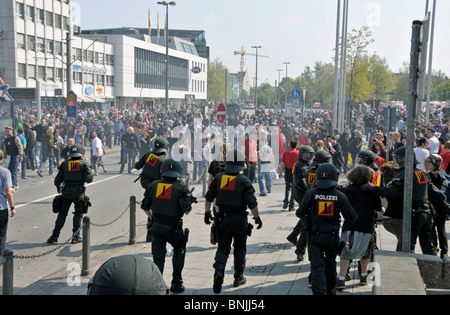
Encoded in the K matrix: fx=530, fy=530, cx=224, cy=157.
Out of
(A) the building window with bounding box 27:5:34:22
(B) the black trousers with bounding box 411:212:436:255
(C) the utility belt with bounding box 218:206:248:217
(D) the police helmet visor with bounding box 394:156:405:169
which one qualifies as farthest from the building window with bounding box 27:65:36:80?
(B) the black trousers with bounding box 411:212:436:255

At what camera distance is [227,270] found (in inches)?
311

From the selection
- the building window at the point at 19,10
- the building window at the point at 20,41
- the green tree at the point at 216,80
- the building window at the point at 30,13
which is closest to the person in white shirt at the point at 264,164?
the building window at the point at 20,41

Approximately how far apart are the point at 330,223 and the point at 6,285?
11.9 ft

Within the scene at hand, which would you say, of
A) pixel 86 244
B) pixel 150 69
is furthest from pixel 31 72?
pixel 86 244

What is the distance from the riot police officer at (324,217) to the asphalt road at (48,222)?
11.5 ft

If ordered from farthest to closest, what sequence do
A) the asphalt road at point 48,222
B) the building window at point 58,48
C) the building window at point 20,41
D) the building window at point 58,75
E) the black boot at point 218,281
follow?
the building window at point 58,48, the building window at point 58,75, the building window at point 20,41, the asphalt road at point 48,222, the black boot at point 218,281

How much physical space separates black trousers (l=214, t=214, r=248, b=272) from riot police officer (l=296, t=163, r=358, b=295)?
109 cm

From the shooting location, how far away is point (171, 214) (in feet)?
22.4

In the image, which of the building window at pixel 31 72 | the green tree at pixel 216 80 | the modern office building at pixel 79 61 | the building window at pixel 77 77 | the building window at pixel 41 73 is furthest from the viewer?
the green tree at pixel 216 80

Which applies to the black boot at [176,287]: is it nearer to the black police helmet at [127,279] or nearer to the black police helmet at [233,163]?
the black police helmet at [233,163]

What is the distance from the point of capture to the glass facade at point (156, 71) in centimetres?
8006

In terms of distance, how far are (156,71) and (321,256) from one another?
8385 centimetres

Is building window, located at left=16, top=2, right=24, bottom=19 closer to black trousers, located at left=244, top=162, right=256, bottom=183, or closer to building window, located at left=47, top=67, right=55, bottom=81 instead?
building window, located at left=47, top=67, right=55, bottom=81
